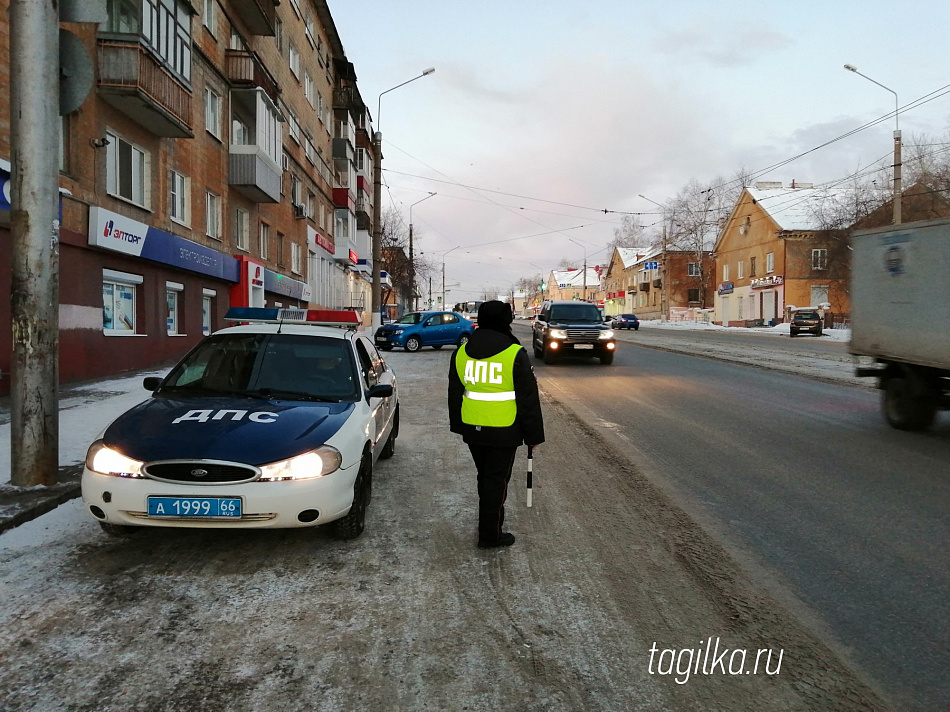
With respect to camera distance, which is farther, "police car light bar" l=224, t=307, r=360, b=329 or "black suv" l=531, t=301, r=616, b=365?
"black suv" l=531, t=301, r=616, b=365

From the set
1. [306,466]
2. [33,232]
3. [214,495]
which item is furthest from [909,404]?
[33,232]

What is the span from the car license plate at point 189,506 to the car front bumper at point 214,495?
0.02 metres

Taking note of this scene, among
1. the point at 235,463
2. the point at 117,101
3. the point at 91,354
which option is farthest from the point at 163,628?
the point at 117,101

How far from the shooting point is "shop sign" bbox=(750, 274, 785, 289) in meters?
54.5

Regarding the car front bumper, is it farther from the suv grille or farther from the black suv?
the black suv

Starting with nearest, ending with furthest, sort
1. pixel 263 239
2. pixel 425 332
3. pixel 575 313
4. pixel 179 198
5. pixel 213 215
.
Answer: pixel 179 198, pixel 575 313, pixel 213 215, pixel 263 239, pixel 425 332

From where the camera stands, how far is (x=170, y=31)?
16.1 meters

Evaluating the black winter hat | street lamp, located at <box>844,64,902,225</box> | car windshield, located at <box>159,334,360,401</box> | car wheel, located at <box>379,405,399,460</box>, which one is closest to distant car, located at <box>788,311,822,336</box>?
street lamp, located at <box>844,64,902,225</box>

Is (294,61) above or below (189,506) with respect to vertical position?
above

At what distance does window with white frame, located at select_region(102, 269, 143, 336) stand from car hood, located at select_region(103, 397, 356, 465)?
1110 centimetres

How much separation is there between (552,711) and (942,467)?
583 centimetres

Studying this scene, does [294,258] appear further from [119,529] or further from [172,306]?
[119,529]

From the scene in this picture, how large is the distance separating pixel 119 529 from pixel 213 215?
17953 millimetres

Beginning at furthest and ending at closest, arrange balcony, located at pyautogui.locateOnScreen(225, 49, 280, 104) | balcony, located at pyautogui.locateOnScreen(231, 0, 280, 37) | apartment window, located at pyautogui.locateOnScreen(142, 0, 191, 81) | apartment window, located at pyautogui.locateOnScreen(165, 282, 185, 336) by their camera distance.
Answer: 1. balcony, located at pyautogui.locateOnScreen(231, 0, 280, 37)
2. balcony, located at pyautogui.locateOnScreen(225, 49, 280, 104)
3. apartment window, located at pyautogui.locateOnScreen(165, 282, 185, 336)
4. apartment window, located at pyautogui.locateOnScreen(142, 0, 191, 81)
